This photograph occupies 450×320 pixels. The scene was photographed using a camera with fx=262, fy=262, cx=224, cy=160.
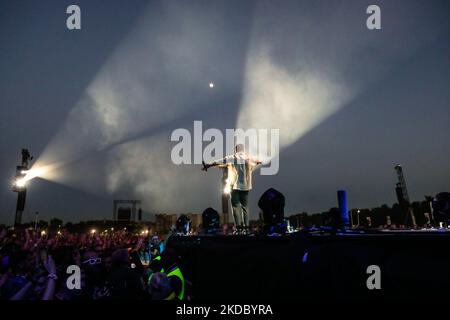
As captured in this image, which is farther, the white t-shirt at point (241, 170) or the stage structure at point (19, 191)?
the stage structure at point (19, 191)

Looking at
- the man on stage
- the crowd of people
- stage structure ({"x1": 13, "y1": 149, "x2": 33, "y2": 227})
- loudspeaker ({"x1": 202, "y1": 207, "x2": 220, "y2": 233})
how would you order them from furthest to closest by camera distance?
1. stage structure ({"x1": 13, "y1": 149, "x2": 33, "y2": 227})
2. loudspeaker ({"x1": 202, "y1": 207, "x2": 220, "y2": 233})
3. the man on stage
4. the crowd of people

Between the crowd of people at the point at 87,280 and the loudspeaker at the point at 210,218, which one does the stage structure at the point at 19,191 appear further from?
the loudspeaker at the point at 210,218

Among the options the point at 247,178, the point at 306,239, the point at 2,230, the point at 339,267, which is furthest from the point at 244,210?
the point at 2,230

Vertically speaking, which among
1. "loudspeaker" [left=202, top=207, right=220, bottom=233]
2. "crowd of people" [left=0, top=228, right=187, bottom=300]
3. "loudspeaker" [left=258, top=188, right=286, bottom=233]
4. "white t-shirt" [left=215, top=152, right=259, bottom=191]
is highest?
"white t-shirt" [left=215, top=152, right=259, bottom=191]

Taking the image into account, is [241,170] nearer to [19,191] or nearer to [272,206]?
[272,206]

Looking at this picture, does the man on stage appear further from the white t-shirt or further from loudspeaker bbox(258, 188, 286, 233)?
loudspeaker bbox(258, 188, 286, 233)

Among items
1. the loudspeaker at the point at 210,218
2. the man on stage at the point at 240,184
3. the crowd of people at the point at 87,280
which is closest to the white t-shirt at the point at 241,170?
the man on stage at the point at 240,184

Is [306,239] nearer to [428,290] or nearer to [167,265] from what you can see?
[428,290]

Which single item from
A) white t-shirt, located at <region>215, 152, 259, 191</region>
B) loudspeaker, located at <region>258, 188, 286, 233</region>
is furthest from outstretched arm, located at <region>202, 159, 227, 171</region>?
loudspeaker, located at <region>258, 188, 286, 233</region>

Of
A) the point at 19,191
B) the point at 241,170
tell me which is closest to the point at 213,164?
the point at 241,170

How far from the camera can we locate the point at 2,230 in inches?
309

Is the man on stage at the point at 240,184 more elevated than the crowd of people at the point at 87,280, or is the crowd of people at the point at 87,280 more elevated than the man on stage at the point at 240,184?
the man on stage at the point at 240,184

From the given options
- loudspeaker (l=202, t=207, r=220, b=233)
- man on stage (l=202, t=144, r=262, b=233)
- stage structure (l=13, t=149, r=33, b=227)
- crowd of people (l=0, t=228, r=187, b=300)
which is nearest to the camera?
crowd of people (l=0, t=228, r=187, b=300)
